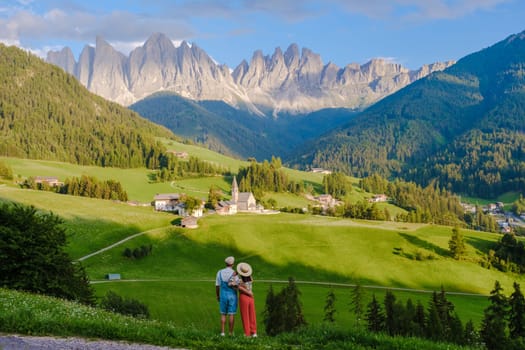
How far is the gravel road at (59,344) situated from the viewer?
15.6 meters

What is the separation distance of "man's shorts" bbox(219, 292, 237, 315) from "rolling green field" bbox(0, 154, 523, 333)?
41.5m

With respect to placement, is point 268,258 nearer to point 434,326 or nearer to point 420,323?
point 420,323

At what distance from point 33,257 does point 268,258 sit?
2718 inches

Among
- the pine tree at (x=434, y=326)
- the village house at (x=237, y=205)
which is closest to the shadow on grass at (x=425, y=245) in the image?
the village house at (x=237, y=205)

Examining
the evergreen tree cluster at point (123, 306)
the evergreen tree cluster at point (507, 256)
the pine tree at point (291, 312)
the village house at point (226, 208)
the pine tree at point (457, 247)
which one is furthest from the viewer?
the village house at point (226, 208)

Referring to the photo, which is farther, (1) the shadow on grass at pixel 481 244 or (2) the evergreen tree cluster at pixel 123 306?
(1) the shadow on grass at pixel 481 244

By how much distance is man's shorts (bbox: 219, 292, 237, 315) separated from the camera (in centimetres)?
2117

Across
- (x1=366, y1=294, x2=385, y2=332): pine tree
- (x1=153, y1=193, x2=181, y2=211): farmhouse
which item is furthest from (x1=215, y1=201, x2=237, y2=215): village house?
(x1=366, y1=294, x2=385, y2=332): pine tree

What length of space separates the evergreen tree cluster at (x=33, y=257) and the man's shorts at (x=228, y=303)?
1978 cm

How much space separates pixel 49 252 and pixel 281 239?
7910 centimetres

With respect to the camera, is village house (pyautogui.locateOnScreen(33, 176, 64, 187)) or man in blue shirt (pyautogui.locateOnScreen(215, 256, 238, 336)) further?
village house (pyautogui.locateOnScreen(33, 176, 64, 187))

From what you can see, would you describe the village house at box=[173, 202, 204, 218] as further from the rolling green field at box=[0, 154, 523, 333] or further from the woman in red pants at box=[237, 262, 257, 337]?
the woman in red pants at box=[237, 262, 257, 337]

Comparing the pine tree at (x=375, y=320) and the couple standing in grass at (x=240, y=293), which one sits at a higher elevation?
the couple standing in grass at (x=240, y=293)

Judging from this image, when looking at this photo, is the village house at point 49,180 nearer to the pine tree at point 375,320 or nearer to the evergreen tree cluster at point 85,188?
the evergreen tree cluster at point 85,188
